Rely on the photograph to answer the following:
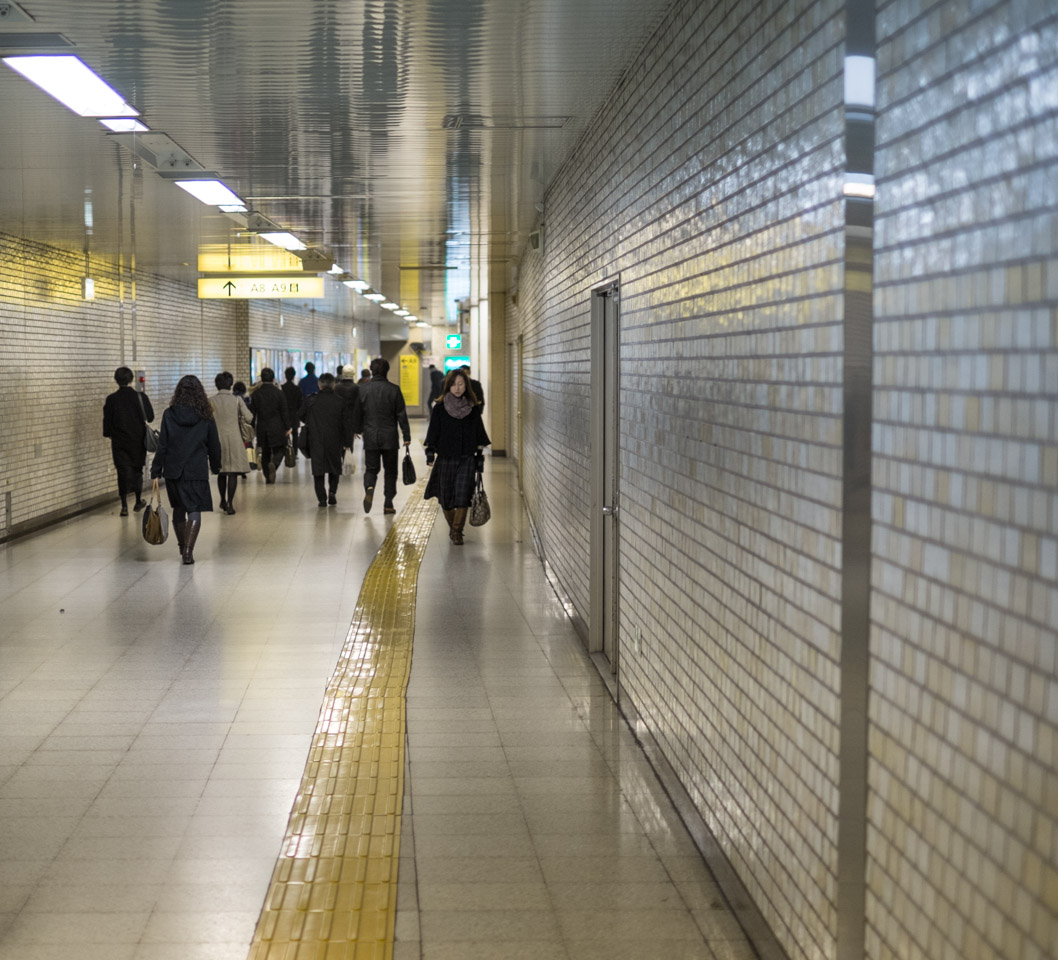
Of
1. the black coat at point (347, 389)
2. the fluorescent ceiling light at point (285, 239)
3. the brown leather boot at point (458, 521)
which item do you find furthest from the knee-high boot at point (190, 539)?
the black coat at point (347, 389)

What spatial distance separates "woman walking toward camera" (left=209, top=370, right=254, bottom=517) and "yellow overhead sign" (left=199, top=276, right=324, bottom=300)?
0.95 m

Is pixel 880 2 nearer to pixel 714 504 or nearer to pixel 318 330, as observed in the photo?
pixel 714 504

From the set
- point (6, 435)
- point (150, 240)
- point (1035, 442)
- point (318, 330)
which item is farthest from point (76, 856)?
point (318, 330)

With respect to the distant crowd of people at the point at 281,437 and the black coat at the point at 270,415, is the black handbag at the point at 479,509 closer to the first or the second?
the distant crowd of people at the point at 281,437

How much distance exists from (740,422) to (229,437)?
38.3ft

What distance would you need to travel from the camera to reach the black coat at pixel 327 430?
14969 millimetres

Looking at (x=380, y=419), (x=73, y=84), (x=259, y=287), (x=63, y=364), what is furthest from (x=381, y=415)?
(x=73, y=84)

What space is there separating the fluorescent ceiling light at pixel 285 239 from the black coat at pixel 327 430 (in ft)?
9.44

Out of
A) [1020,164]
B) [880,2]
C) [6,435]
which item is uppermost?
[880,2]

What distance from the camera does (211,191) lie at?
904cm

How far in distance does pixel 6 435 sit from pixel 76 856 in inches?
369

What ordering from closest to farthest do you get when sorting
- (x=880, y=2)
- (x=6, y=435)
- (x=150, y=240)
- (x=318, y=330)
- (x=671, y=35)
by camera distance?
(x=880, y=2) < (x=671, y=35) < (x=6, y=435) < (x=150, y=240) < (x=318, y=330)

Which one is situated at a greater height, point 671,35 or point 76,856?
point 671,35

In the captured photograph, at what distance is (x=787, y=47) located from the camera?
319cm
